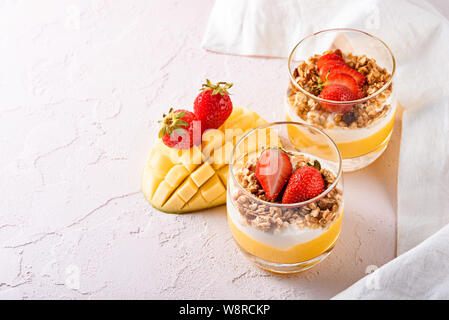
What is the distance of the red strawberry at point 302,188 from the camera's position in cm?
111

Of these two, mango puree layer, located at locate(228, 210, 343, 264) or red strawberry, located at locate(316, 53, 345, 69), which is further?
red strawberry, located at locate(316, 53, 345, 69)

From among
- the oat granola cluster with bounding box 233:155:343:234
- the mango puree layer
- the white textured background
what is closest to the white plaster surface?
the white textured background

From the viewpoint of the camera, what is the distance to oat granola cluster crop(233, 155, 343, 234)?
1094 mm

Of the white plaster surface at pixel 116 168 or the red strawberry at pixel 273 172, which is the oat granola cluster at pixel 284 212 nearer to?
the red strawberry at pixel 273 172

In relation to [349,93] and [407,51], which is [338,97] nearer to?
[349,93]

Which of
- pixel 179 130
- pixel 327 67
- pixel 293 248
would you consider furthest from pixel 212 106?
pixel 293 248

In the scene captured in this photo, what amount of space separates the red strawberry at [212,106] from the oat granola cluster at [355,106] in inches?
6.5

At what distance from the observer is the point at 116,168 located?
1.48 metres

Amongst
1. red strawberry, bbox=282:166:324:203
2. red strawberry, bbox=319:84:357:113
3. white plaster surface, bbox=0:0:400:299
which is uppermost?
red strawberry, bbox=319:84:357:113

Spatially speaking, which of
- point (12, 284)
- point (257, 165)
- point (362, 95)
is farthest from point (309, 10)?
point (12, 284)

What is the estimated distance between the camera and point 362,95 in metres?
1.33

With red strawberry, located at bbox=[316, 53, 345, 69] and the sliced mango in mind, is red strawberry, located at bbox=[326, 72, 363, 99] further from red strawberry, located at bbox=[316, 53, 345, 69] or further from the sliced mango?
the sliced mango

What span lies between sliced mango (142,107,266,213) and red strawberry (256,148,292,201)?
0.71ft
